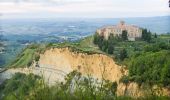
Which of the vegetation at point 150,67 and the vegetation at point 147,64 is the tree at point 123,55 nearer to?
the vegetation at point 147,64

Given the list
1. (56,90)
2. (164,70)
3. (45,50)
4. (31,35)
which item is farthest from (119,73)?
(31,35)

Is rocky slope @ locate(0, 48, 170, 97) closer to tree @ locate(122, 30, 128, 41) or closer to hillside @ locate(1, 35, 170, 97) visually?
hillside @ locate(1, 35, 170, 97)

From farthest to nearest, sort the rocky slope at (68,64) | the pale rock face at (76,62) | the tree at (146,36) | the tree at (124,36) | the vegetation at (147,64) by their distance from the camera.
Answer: the tree at (124,36)
the tree at (146,36)
the rocky slope at (68,64)
the pale rock face at (76,62)
the vegetation at (147,64)

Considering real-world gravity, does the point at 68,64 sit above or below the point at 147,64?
below

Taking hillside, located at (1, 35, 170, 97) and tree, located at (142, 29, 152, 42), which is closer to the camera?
hillside, located at (1, 35, 170, 97)

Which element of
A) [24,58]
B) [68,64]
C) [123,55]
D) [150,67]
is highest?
[123,55]

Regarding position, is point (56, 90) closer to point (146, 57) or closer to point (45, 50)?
point (146, 57)

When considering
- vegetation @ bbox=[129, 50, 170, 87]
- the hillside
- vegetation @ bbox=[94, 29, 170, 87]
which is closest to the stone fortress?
the hillside

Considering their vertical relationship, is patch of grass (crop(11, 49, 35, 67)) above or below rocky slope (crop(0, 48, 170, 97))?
below

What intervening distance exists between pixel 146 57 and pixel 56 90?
94.4ft

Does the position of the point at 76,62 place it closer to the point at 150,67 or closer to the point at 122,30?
the point at 150,67

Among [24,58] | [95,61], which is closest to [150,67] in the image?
[95,61]

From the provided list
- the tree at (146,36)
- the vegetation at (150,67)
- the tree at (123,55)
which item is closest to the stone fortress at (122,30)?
the tree at (146,36)

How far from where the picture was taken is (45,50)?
53.3m
